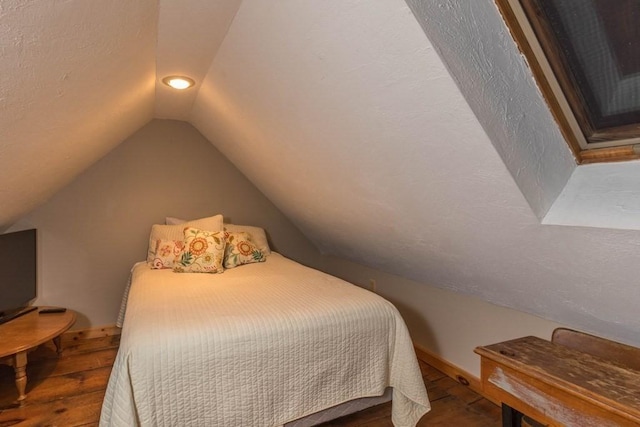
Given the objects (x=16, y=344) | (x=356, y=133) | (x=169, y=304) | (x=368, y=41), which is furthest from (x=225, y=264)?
(x=368, y=41)

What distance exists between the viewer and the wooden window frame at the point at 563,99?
956 millimetres

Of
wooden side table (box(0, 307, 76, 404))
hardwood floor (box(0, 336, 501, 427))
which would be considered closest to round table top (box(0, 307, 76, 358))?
wooden side table (box(0, 307, 76, 404))

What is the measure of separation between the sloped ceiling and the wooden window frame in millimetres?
198

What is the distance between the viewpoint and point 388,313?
1.86 metres

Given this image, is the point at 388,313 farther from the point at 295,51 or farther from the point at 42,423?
the point at 42,423

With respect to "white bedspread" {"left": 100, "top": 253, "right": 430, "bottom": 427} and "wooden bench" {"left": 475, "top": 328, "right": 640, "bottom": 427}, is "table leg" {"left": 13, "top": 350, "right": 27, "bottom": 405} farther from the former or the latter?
"wooden bench" {"left": 475, "top": 328, "right": 640, "bottom": 427}

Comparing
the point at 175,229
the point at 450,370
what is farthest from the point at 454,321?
the point at 175,229

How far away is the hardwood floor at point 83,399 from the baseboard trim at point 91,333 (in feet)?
0.86

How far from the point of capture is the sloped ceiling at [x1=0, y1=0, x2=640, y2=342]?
1061 millimetres

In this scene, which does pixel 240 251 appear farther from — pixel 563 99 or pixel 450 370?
pixel 563 99

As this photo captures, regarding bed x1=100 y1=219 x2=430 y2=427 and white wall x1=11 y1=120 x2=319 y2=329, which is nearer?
bed x1=100 y1=219 x2=430 y2=427

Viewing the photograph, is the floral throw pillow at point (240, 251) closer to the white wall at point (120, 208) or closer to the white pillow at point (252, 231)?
the white pillow at point (252, 231)

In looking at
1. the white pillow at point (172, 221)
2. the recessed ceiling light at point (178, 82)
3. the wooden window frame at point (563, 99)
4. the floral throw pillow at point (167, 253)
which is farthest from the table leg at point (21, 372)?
the wooden window frame at point (563, 99)

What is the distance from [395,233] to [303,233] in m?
1.80
